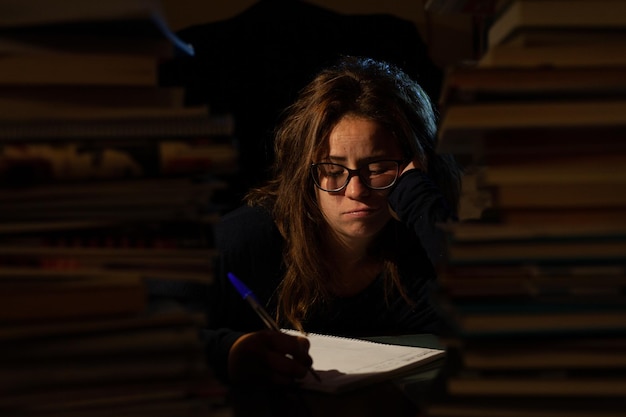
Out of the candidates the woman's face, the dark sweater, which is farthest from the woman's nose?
the dark sweater

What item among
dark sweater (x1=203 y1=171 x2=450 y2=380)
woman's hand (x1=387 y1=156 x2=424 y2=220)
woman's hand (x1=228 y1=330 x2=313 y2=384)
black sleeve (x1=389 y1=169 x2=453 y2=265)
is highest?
woman's hand (x1=387 y1=156 x2=424 y2=220)

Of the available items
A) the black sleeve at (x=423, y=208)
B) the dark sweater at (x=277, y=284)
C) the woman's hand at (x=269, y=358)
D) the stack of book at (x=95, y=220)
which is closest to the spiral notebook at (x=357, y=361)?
the woman's hand at (x=269, y=358)

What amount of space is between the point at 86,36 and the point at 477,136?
398 millimetres

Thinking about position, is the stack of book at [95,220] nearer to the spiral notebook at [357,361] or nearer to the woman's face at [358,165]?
the spiral notebook at [357,361]

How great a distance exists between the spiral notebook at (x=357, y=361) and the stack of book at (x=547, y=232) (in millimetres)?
372

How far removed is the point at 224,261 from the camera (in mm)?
2100

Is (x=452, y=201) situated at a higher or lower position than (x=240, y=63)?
lower

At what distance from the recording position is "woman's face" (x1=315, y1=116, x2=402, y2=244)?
1.84m

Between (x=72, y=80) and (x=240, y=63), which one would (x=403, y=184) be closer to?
(x=72, y=80)

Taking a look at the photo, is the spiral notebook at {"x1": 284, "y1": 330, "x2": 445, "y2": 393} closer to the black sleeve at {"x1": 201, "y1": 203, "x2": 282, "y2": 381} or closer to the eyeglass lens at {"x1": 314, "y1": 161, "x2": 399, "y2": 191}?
the eyeglass lens at {"x1": 314, "y1": 161, "x2": 399, "y2": 191}

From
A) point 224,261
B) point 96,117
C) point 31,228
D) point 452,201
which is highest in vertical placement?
point 96,117

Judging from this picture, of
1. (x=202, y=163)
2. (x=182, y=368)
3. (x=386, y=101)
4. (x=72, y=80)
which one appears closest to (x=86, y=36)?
(x=72, y=80)

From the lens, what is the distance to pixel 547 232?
2.42 feet

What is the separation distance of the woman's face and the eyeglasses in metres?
0.01
